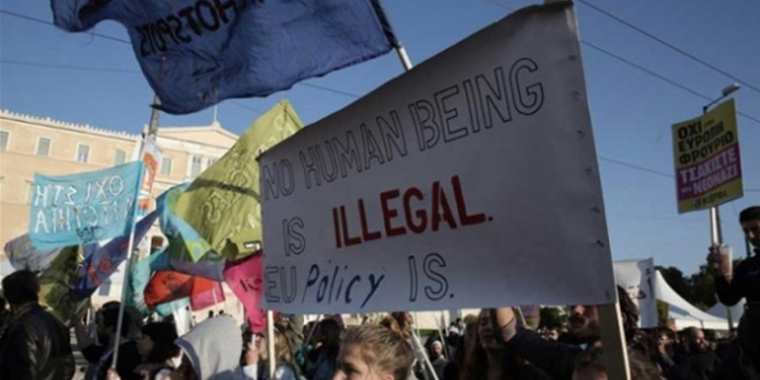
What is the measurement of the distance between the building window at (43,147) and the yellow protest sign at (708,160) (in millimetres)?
50896

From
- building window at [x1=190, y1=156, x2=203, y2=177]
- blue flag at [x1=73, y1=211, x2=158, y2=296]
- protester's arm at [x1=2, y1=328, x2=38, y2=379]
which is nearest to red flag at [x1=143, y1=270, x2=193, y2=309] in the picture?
blue flag at [x1=73, y1=211, x2=158, y2=296]

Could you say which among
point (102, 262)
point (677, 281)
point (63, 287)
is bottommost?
point (677, 281)

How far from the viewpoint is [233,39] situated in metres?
3.43

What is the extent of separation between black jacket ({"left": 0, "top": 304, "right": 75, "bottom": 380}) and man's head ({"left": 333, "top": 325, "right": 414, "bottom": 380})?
282 centimetres

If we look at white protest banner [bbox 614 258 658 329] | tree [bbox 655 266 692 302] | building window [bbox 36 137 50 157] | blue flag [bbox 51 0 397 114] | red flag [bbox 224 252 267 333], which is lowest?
tree [bbox 655 266 692 302]

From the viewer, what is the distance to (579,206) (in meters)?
1.62

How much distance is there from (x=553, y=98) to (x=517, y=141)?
18 cm

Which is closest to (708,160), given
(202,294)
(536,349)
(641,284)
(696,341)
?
(696,341)

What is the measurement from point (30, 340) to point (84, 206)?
3.10m

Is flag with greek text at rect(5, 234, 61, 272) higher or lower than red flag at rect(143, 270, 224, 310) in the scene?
higher

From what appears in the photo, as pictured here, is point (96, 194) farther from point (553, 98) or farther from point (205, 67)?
point (553, 98)

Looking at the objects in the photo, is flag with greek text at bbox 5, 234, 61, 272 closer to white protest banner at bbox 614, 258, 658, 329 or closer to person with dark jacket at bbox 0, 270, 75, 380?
person with dark jacket at bbox 0, 270, 75, 380

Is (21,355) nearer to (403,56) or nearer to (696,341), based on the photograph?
(403,56)

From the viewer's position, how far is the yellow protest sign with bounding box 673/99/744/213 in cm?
702
